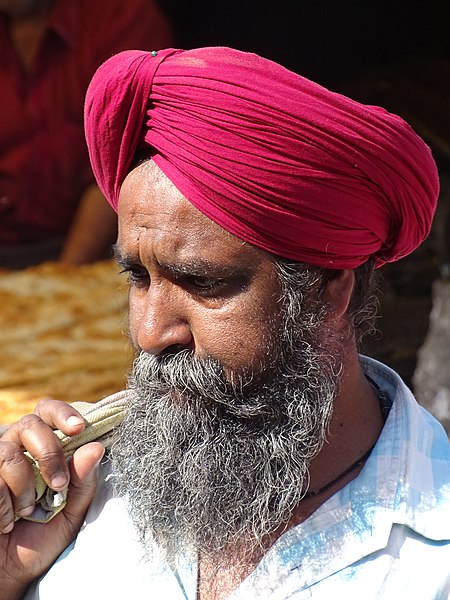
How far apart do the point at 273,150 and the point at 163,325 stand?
1.40 ft

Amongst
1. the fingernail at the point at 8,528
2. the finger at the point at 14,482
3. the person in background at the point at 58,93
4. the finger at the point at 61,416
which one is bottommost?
the person in background at the point at 58,93

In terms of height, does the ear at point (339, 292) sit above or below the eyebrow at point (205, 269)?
below

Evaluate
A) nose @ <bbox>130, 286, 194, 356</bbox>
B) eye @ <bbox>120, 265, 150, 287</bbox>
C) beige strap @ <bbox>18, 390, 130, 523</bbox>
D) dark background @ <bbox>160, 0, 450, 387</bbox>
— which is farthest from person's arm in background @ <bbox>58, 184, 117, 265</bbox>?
nose @ <bbox>130, 286, 194, 356</bbox>

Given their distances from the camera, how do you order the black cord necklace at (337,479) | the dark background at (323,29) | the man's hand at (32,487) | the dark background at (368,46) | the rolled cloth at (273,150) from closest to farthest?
the rolled cloth at (273,150) → the man's hand at (32,487) → the black cord necklace at (337,479) → the dark background at (368,46) → the dark background at (323,29)

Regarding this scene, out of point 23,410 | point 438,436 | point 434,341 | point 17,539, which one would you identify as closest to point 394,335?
point 434,341

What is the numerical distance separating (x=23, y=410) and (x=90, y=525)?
1.35 meters

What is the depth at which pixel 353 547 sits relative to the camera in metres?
2.07

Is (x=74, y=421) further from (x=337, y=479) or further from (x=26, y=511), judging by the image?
(x=337, y=479)

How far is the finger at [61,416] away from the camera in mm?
2172

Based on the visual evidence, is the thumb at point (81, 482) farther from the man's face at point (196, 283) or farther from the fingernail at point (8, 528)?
the man's face at point (196, 283)

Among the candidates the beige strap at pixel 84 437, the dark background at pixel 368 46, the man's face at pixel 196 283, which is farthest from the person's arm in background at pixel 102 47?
the man's face at pixel 196 283

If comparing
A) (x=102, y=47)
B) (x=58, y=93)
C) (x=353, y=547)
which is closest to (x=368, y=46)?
(x=102, y=47)

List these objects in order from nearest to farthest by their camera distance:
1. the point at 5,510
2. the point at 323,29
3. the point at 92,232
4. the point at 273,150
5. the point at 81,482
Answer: the point at 273,150 < the point at 5,510 < the point at 81,482 < the point at 92,232 < the point at 323,29

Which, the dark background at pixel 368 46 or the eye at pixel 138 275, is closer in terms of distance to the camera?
the eye at pixel 138 275
